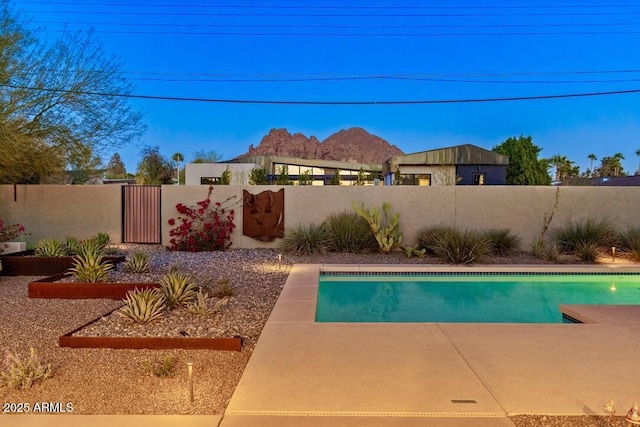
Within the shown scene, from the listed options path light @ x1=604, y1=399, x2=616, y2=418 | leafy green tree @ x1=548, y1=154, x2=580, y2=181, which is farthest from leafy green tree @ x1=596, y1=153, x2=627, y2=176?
path light @ x1=604, y1=399, x2=616, y2=418

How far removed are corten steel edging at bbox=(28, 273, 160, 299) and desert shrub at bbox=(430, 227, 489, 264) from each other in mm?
6782

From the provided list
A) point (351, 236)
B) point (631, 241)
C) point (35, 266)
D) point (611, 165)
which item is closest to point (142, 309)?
point (35, 266)

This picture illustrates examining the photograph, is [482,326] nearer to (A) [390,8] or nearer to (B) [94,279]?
(B) [94,279]

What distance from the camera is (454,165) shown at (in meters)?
27.1

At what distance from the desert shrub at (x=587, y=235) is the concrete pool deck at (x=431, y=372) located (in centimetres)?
673

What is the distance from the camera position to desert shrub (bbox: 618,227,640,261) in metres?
11.2

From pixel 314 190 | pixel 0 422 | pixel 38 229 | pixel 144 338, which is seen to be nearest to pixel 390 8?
pixel 314 190

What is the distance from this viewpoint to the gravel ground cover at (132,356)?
11.5 ft

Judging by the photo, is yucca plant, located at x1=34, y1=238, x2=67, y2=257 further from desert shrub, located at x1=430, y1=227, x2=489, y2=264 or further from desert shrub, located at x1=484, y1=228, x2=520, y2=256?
desert shrub, located at x1=484, y1=228, x2=520, y2=256

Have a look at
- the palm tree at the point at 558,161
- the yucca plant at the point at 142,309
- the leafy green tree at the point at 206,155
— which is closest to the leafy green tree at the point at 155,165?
the leafy green tree at the point at 206,155

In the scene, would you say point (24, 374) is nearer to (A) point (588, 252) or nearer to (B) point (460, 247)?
(B) point (460, 247)

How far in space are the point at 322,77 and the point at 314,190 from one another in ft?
32.5

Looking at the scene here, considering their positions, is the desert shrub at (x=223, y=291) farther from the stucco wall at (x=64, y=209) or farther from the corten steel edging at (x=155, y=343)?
the stucco wall at (x=64, y=209)

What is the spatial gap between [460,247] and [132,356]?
8.15 m
